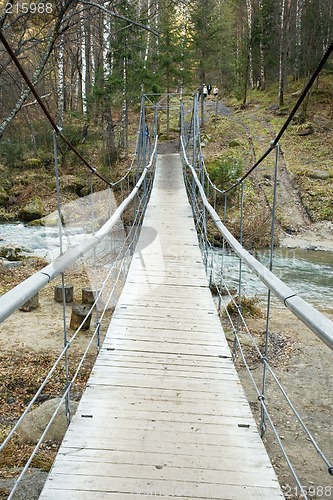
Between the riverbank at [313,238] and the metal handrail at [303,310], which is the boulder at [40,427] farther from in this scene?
the riverbank at [313,238]

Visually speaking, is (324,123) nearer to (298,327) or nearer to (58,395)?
(298,327)

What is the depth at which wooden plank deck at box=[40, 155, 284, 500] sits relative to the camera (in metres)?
1.43

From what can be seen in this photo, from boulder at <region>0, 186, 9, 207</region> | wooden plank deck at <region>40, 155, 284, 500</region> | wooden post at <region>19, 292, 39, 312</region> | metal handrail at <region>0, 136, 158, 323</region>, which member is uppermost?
metal handrail at <region>0, 136, 158, 323</region>

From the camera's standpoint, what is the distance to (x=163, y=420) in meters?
1.79

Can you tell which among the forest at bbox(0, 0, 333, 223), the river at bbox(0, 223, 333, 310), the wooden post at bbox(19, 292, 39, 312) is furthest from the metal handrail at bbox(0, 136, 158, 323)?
the river at bbox(0, 223, 333, 310)

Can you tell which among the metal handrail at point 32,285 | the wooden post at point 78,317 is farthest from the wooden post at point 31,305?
the metal handrail at point 32,285

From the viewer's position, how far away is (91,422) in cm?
176

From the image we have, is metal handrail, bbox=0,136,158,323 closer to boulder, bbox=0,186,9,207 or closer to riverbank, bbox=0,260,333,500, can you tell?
riverbank, bbox=0,260,333,500

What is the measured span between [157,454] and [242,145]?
1282 centimetres

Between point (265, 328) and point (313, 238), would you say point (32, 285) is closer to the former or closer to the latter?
point (265, 328)

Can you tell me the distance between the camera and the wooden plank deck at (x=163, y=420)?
4.68 ft

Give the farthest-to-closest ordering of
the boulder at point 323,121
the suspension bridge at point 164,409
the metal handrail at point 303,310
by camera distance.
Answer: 1. the boulder at point 323,121
2. the suspension bridge at point 164,409
3. the metal handrail at point 303,310

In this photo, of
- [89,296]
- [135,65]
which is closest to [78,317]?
[89,296]

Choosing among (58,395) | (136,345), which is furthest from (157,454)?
(58,395)
